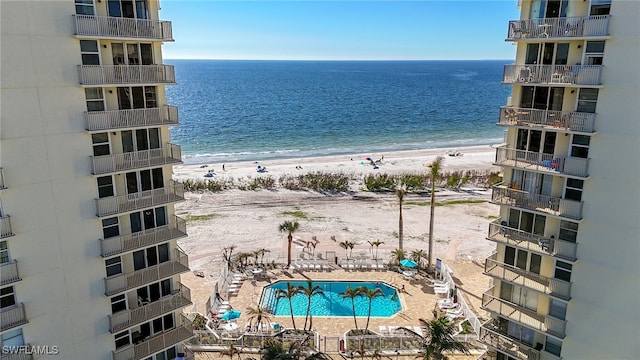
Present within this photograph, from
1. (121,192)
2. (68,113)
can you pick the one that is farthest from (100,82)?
(121,192)

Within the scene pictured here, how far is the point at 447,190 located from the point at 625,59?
45.5m

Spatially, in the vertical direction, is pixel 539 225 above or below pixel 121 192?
below

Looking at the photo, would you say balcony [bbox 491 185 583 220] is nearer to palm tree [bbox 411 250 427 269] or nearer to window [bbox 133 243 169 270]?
window [bbox 133 243 169 270]

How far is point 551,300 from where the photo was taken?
22.0 meters

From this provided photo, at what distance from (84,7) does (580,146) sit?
21.0 m

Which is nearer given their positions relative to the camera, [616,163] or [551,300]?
[616,163]

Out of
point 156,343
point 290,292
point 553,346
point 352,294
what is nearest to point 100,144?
point 156,343

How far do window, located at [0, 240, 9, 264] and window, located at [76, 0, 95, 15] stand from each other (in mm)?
9135

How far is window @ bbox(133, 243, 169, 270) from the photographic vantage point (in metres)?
Result: 21.7

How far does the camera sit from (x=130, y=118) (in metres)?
19.5

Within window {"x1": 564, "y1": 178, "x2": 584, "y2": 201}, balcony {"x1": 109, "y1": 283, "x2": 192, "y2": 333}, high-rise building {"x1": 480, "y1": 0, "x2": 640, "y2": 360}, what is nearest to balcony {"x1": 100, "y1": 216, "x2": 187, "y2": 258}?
balcony {"x1": 109, "y1": 283, "x2": 192, "y2": 333}

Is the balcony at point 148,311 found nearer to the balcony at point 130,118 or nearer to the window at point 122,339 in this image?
the window at point 122,339

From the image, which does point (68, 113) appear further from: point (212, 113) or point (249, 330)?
point (212, 113)

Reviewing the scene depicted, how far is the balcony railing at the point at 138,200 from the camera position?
19.5 m
